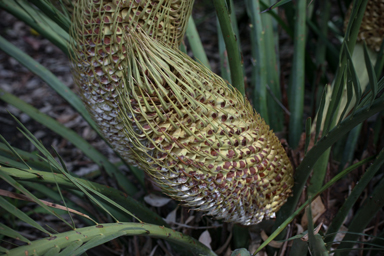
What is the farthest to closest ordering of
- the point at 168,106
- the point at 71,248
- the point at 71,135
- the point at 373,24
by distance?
the point at 71,135, the point at 373,24, the point at 168,106, the point at 71,248

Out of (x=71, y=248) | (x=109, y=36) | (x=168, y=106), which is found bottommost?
(x=71, y=248)

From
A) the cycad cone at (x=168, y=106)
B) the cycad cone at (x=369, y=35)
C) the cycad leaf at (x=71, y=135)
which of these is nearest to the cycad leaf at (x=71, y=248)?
the cycad cone at (x=168, y=106)

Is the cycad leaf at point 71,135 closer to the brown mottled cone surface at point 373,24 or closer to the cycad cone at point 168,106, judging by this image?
the cycad cone at point 168,106

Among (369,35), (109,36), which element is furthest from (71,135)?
(369,35)

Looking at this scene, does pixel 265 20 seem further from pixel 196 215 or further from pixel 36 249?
pixel 36 249

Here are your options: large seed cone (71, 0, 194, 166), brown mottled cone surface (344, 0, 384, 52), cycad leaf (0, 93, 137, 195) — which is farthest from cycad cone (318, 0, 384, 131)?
cycad leaf (0, 93, 137, 195)

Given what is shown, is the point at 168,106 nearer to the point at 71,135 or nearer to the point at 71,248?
the point at 71,248
